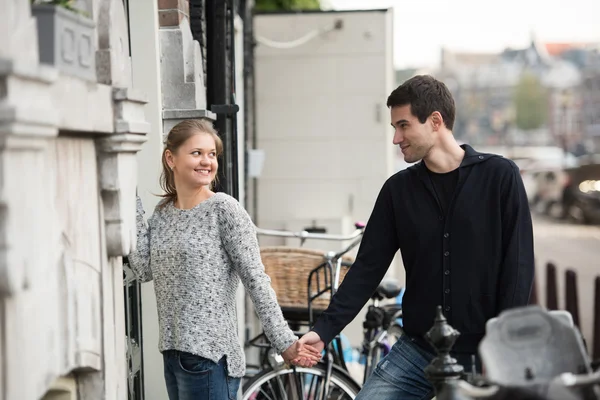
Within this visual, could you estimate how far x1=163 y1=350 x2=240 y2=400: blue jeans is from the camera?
3496mm

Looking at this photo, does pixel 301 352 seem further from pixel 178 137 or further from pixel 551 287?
pixel 551 287

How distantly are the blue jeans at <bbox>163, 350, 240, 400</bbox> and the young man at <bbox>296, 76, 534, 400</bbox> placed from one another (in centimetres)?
39

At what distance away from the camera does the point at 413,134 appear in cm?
361

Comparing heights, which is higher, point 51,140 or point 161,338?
point 51,140

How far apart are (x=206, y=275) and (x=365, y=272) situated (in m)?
0.68

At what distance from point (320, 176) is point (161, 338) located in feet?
18.9

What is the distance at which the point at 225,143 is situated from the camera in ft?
18.2

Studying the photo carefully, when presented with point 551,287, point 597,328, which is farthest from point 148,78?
point 551,287

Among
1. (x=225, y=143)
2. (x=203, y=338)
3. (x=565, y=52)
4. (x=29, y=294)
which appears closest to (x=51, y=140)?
(x=29, y=294)

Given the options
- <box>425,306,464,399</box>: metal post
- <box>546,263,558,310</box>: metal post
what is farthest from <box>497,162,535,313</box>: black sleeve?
<box>546,263,558,310</box>: metal post

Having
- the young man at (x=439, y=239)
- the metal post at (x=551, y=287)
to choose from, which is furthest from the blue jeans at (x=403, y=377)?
the metal post at (x=551, y=287)

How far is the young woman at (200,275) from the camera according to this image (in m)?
3.50

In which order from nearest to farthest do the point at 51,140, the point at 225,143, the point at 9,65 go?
the point at 9,65
the point at 51,140
the point at 225,143

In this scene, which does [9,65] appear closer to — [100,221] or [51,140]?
[51,140]
